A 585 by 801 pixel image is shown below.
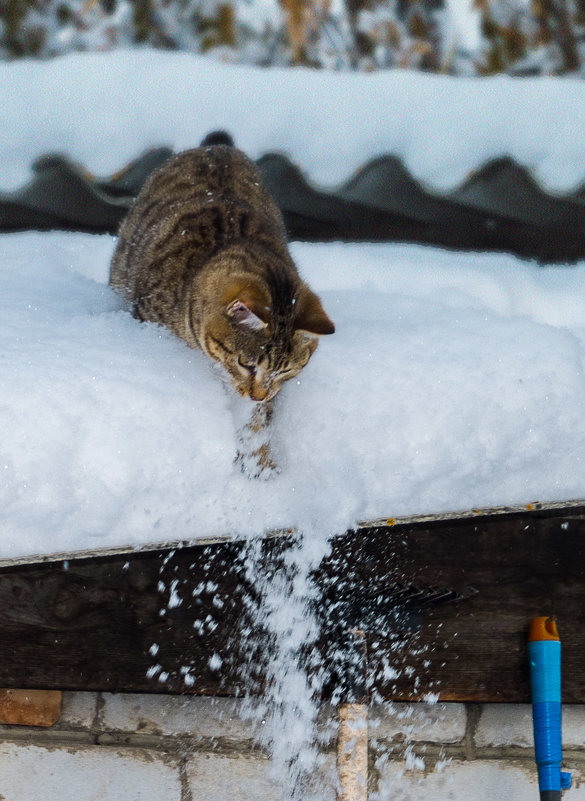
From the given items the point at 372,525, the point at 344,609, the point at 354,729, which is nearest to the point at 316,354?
the point at 372,525

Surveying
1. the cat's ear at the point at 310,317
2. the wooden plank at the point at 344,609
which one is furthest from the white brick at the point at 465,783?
the cat's ear at the point at 310,317

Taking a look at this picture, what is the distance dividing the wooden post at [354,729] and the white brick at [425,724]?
0.18 m

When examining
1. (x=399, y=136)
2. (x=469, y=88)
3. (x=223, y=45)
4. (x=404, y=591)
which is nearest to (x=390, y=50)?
(x=223, y=45)

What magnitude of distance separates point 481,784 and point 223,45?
12.5 ft

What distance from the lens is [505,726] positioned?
1763 millimetres

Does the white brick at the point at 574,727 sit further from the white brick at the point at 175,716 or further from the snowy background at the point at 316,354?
the white brick at the point at 175,716

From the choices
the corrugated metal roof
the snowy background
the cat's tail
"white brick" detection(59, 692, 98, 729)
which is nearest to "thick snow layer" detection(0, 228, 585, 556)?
the snowy background

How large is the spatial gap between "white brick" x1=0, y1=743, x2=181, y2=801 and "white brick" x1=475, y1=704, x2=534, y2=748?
68 cm

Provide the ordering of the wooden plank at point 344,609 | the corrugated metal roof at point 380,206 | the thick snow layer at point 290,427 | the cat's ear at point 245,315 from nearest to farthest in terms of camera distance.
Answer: the thick snow layer at point 290,427, the wooden plank at point 344,609, the cat's ear at point 245,315, the corrugated metal roof at point 380,206

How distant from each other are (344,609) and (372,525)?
18 cm

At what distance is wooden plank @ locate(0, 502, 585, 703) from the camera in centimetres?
158

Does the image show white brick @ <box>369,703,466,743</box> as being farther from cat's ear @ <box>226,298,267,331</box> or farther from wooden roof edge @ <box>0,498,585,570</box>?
cat's ear @ <box>226,298,267,331</box>

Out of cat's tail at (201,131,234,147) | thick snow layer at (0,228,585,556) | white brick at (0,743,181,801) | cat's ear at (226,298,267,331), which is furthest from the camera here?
cat's tail at (201,131,234,147)

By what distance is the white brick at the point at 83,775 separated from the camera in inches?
71.2
